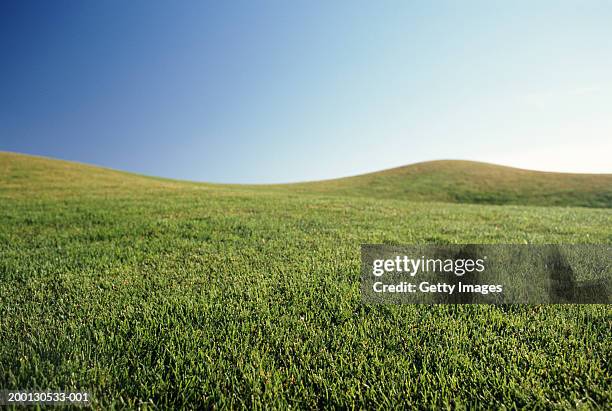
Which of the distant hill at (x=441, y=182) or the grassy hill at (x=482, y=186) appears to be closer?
the distant hill at (x=441, y=182)

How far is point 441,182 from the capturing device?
156ft

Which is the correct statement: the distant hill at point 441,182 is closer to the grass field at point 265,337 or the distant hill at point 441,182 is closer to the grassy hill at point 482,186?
the grassy hill at point 482,186

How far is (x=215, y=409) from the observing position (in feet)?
7.23

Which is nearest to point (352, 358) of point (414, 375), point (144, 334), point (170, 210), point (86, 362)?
point (414, 375)

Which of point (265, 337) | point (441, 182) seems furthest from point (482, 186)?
point (265, 337)

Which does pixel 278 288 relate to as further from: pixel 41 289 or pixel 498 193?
pixel 498 193

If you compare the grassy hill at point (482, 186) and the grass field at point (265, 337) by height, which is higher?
the grassy hill at point (482, 186)

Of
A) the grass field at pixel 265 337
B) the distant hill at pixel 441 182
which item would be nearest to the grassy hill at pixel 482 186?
the distant hill at pixel 441 182

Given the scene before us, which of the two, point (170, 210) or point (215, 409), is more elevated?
point (170, 210)

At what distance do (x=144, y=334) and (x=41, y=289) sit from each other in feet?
8.12

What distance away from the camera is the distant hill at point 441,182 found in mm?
32312

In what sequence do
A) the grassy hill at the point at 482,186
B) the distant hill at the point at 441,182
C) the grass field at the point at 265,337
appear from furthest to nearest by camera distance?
the grassy hill at the point at 482,186, the distant hill at the point at 441,182, the grass field at the point at 265,337

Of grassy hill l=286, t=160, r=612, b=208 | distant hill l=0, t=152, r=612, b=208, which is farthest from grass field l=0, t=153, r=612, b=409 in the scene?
grassy hill l=286, t=160, r=612, b=208

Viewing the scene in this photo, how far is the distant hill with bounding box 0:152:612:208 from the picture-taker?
32.3m
